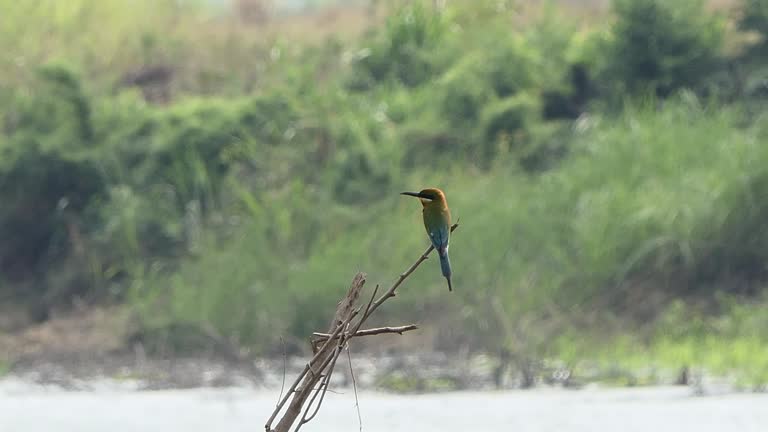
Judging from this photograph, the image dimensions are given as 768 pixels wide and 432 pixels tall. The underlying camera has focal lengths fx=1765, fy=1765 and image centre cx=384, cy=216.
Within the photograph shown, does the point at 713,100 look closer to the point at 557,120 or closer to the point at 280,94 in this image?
the point at 557,120

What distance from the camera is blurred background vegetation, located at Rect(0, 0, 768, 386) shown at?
45.8ft

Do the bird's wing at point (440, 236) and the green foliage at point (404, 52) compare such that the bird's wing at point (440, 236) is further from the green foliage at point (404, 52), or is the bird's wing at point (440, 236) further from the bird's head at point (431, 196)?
the green foliage at point (404, 52)

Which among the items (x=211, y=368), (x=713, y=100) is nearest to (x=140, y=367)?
(x=211, y=368)

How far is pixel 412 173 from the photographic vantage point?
1777cm

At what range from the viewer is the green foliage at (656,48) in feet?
59.7

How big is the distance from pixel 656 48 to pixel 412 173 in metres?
2.90

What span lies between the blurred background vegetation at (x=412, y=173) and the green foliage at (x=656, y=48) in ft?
0.09

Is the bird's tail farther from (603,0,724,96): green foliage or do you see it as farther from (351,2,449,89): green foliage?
(351,2,449,89): green foliage

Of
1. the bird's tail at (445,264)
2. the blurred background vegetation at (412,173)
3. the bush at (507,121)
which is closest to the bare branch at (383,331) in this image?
the bird's tail at (445,264)

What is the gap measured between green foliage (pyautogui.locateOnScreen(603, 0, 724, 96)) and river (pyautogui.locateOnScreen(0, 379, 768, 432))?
609cm

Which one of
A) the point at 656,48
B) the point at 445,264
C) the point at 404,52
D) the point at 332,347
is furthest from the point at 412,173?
the point at 332,347

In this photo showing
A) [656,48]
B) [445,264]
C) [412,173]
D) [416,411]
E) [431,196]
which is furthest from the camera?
[656,48]

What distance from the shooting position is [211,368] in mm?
14328

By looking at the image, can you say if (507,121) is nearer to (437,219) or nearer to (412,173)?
(412,173)
